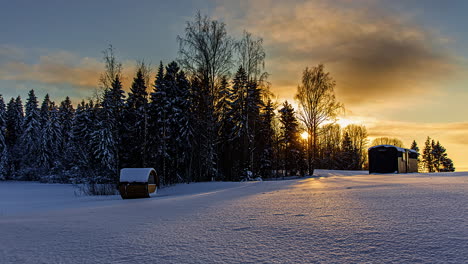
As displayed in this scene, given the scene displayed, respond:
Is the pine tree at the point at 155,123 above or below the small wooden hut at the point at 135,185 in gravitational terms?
above

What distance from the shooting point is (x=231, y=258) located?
2439mm

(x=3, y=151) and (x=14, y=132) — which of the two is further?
(x=14, y=132)

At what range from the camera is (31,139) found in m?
46.1

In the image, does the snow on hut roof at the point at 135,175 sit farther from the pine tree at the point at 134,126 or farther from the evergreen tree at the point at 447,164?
the evergreen tree at the point at 447,164

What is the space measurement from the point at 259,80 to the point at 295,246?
2142 centimetres

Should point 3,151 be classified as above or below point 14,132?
below

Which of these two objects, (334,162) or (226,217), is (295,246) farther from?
(334,162)

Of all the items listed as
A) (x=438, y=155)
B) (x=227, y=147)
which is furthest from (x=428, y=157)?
(x=227, y=147)

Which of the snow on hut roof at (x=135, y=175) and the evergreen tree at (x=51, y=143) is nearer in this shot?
the snow on hut roof at (x=135, y=175)

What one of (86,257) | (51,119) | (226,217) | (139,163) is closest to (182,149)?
(139,163)

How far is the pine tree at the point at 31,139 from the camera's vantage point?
44994mm

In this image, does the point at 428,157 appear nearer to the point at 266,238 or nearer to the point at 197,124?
the point at 197,124

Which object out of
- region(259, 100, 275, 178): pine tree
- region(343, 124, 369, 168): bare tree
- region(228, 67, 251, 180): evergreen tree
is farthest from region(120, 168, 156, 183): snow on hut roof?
region(343, 124, 369, 168): bare tree

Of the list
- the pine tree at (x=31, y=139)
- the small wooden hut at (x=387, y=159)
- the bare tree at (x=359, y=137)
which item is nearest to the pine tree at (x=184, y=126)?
the small wooden hut at (x=387, y=159)
